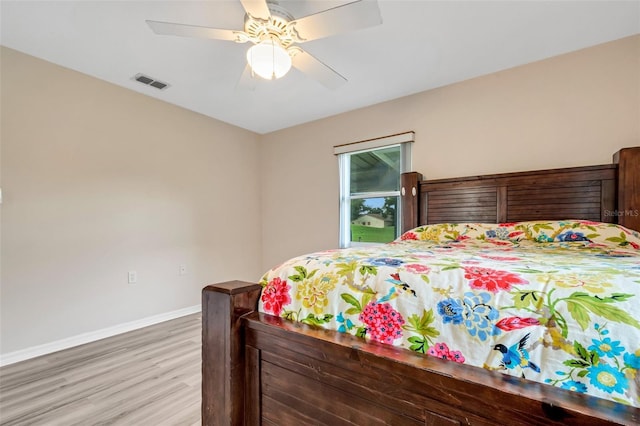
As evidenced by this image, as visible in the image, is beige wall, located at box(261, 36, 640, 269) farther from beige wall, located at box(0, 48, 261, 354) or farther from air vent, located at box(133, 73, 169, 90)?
air vent, located at box(133, 73, 169, 90)

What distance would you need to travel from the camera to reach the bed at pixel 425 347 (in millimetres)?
601

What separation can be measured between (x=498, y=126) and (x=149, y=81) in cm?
316

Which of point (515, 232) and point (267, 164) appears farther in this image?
point (267, 164)

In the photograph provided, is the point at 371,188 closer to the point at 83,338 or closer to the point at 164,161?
the point at 164,161

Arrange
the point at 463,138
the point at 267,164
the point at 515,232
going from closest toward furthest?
the point at 515,232 < the point at 463,138 < the point at 267,164

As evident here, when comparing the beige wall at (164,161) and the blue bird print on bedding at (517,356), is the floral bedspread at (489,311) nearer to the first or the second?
the blue bird print on bedding at (517,356)

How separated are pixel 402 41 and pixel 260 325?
210cm

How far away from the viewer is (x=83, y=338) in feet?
8.12

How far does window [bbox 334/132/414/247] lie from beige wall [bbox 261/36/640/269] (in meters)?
0.11

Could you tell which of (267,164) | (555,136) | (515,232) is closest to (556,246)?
(515,232)

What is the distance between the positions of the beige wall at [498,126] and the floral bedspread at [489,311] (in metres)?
1.81

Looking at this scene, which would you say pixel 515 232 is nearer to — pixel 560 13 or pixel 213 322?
pixel 560 13

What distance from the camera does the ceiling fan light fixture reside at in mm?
1578

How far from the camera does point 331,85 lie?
6.89 feet
